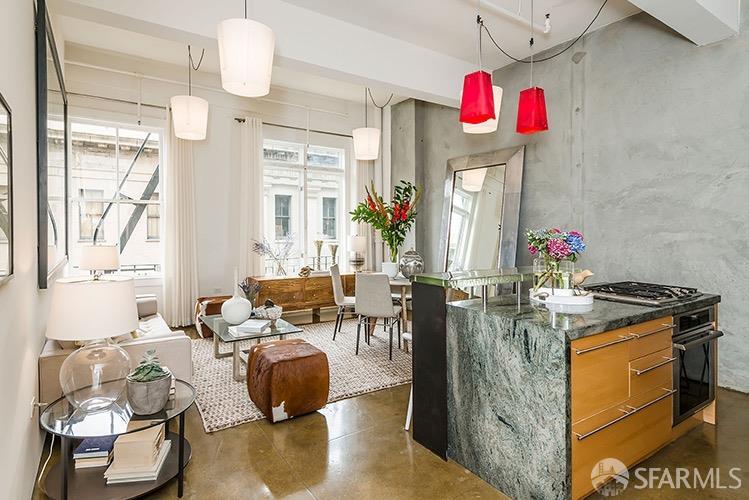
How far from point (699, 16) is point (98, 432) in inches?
183

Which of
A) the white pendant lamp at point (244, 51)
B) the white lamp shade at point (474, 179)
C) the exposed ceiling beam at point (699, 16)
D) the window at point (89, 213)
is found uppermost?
the exposed ceiling beam at point (699, 16)

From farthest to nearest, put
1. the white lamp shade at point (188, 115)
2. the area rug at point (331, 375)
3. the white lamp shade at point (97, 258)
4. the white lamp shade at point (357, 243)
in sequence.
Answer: the white lamp shade at point (357, 243) → the white lamp shade at point (188, 115) → the white lamp shade at point (97, 258) → the area rug at point (331, 375)

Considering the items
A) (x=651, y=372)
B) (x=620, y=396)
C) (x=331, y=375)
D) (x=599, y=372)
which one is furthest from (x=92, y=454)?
(x=651, y=372)

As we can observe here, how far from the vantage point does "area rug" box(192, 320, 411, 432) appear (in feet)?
9.96

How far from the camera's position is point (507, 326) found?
6.78ft

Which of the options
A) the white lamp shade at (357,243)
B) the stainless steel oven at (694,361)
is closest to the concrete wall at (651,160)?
the stainless steel oven at (694,361)

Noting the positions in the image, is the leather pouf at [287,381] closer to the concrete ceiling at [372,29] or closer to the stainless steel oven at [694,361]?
the stainless steel oven at [694,361]

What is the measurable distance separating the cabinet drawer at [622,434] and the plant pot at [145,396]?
1974 mm

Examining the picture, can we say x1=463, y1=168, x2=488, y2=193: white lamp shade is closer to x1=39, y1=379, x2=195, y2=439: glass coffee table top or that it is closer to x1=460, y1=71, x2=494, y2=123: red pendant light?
x1=460, y1=71, x2=494, y2=123: red pendant light

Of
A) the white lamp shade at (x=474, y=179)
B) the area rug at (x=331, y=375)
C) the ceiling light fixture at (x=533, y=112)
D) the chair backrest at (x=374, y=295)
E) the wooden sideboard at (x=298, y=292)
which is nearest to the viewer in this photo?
the area rug at (x=331, y=375)

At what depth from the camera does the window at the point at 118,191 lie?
528 cm

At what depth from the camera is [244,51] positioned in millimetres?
2684

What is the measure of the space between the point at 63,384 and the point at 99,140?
4.54 metres

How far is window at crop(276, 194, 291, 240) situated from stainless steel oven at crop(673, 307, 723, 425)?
18.1 feet
